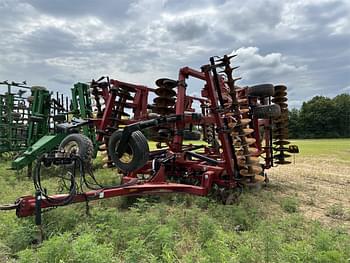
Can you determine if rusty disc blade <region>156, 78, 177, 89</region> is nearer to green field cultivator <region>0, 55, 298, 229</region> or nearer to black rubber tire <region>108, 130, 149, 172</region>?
green field cultivator <region>0, 55, 298, 229</region>

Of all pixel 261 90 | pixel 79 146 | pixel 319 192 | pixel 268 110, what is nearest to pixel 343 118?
pixel 319 192

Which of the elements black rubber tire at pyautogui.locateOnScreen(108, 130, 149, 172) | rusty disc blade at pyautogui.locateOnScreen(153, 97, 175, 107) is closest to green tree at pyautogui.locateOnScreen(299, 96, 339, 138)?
rusty disc blade at pyautogui.locateOnScreen(153, 97, 175, 107)

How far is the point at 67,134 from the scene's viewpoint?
8.66 metres

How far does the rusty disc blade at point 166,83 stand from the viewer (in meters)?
7.05

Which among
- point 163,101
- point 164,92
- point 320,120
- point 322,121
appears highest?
point 320,120

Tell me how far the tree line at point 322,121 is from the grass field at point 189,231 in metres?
68.7

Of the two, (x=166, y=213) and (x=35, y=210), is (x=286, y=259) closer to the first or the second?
(x=166, y=213)

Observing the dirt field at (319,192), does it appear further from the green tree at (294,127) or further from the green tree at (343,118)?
the green tree at (343,118)

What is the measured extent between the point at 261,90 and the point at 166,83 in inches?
85.3

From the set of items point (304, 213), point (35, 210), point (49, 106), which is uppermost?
point (49, 106)

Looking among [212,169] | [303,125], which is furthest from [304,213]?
[303,125]

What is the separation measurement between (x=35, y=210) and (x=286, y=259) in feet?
9.27

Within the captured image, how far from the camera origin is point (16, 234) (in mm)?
3547

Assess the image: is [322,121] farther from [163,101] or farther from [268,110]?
[163,101]
